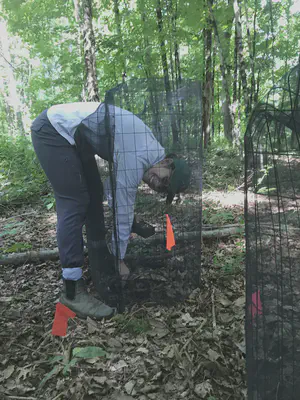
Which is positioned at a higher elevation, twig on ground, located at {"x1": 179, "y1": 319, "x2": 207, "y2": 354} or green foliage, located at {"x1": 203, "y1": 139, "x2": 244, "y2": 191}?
green foliage, located at {"x1": 203, "y1": 139, "x2": 244, "y2": 191}

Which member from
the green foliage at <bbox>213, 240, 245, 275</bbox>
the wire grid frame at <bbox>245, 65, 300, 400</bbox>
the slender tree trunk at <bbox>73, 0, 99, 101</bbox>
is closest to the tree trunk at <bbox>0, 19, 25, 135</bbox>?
the slender tree trunk at <bbox>73, 0, 99, 101</bbox>

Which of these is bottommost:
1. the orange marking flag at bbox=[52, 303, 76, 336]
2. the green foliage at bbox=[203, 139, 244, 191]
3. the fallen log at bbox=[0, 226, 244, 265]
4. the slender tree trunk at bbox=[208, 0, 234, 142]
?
the orange marking flag at bbox=[52, 303, 76, 336]

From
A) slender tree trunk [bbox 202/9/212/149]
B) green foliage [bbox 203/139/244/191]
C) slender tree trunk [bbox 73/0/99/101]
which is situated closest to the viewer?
slender tree trunk [bbox 73/0/99/101]

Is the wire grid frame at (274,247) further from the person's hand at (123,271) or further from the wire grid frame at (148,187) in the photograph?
the person's hand at (123,271)

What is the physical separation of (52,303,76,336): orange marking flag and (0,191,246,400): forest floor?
0.06 metres

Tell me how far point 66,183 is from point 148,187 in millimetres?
633

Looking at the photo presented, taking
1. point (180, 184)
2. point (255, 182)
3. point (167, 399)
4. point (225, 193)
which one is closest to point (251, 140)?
point (255, 182)

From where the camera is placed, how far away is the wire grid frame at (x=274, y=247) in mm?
1047

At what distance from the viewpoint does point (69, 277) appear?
7.52 feet

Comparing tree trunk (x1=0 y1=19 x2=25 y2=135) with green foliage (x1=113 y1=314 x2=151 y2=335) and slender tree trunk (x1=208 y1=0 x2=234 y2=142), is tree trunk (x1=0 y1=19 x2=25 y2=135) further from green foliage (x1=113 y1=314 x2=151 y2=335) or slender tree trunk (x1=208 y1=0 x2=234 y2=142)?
green foliage (x1=113 y1=314 x2=151 y2=335)

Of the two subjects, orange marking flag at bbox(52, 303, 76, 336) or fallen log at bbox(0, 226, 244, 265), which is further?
fallen log at bbox(0, 226, 244, 265)

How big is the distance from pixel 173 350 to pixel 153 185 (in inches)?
43.8

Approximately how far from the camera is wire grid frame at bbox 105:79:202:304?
205cm

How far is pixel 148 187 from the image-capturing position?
2.42 metres
